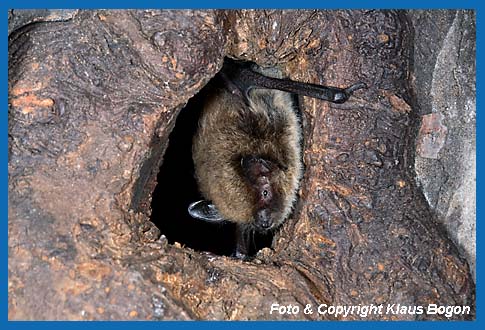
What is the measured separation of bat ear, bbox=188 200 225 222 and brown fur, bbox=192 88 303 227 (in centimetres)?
5

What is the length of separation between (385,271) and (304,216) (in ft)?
1.64

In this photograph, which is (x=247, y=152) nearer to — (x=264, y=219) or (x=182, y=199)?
(x=264, y=219)

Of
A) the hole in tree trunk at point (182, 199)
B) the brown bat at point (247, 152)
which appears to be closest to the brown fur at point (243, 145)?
the brown bat at point (247, 152)

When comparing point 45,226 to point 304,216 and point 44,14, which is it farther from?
point 304,216

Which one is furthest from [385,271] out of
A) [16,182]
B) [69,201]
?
[16,182]

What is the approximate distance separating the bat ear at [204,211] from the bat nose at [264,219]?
0.35 meters

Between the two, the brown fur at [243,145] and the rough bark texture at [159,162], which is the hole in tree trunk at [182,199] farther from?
the rough bark texture at [159,162]

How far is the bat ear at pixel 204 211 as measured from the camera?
170 inches

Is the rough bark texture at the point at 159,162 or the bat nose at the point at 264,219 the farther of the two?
the bat nose at the point at 264,219

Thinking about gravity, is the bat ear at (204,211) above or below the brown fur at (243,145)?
below

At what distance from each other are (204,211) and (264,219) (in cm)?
50

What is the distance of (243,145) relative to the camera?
411 cm

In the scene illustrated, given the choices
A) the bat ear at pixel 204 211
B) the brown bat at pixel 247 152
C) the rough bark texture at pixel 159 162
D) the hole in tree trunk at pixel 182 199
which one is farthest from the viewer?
the hole in tree trunk at pixel 182 199

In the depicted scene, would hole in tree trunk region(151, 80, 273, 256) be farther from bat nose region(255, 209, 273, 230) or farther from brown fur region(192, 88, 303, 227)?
bat nose region(255, 209, 273, 230)
